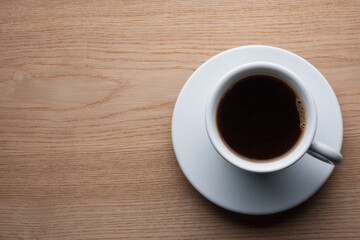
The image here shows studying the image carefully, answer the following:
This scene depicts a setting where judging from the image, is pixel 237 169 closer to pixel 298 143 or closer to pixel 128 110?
pixel 298 143

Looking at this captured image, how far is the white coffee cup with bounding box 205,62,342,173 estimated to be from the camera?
2.31 feet

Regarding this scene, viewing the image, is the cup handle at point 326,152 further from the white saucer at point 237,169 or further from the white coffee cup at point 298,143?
the white saucer at point 237,169

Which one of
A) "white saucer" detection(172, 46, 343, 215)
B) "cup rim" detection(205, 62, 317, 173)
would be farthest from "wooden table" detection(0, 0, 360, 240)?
"cup rim" detection(205, 62, 317, 173)

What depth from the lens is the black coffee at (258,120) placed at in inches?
31.1

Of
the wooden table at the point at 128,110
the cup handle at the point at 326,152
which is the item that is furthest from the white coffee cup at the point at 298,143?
the wooden table at the point at 128,110

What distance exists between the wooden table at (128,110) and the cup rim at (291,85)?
190mm

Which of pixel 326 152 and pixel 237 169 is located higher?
pixel 326 152

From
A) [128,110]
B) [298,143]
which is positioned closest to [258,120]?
[298,143]

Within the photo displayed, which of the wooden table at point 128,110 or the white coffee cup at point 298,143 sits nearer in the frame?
the white coffee cup at point 298,143

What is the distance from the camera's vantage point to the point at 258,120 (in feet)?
2.63

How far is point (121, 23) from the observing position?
950 mm

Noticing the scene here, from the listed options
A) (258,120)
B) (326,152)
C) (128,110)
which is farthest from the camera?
(128,110)

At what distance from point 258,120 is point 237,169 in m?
0.13

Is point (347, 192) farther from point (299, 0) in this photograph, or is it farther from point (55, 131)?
point (55, 131)
